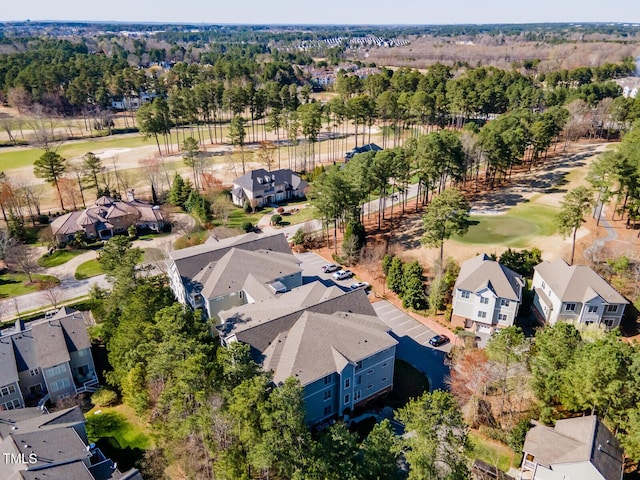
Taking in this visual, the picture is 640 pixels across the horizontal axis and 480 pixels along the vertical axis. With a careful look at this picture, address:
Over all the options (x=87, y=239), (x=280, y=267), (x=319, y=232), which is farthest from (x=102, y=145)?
(x=280, y=267)

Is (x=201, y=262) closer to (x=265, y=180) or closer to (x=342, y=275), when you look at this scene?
(x=342, y=275)

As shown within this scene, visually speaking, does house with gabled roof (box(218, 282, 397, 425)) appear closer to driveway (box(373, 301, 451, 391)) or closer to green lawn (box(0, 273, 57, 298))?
driveway (box(373, 301, 451, 391))

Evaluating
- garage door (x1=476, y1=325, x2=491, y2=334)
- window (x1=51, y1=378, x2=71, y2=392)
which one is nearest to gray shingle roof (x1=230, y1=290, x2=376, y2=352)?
garage door (x1=476, y1=325, x2=491, y2=334)

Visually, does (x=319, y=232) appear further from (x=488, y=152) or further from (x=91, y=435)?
(x=91, y=435)

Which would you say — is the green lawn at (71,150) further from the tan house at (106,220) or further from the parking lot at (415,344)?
the parking lot at (415,344)

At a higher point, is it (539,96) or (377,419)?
(539,96)

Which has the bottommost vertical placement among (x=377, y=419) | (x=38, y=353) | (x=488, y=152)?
(x=377, y=419)
